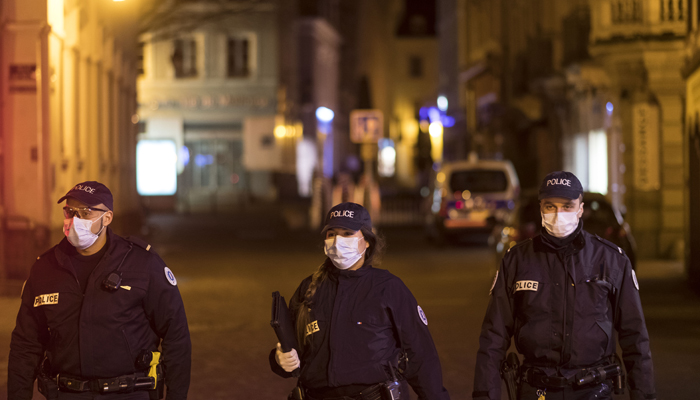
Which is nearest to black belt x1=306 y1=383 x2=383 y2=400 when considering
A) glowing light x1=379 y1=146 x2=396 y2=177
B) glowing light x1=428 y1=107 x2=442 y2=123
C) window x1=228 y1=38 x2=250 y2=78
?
glowing light x1=428 y1=107 x2=442 y2=123

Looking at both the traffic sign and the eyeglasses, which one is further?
the traffic sign

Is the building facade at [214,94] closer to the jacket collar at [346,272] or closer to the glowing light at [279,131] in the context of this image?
the glowing light at [279,131]

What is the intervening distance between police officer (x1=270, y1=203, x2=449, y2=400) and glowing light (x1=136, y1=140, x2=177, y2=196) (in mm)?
29149

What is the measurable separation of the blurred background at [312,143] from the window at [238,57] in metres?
0.07

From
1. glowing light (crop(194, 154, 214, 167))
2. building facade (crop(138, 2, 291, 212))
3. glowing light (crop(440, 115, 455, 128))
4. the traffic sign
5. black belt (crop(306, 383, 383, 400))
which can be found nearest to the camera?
black belt (crop(306, 383, 383, 400))

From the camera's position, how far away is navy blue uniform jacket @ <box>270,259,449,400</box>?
173 inches

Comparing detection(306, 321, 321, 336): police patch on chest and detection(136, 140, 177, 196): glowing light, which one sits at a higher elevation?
detection(136, 140, 177, 196): glowing light

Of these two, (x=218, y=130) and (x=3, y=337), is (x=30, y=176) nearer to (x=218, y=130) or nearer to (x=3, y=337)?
(x=3, y=337)

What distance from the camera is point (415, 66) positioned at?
81000 mm

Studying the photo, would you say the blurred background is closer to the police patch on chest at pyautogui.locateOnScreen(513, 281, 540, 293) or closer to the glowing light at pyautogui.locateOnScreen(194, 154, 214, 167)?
the glowing light at pyautogui.locateOnScreen(194, 154, 214, 167)

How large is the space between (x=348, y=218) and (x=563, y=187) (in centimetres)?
111

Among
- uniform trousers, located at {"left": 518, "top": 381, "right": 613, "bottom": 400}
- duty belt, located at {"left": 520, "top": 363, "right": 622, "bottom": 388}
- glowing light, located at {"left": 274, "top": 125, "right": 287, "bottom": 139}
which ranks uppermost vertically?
glowing light, located at {"left": 274, "top": 125, "right": 287, "bottom": 139}

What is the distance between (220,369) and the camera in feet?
29.6

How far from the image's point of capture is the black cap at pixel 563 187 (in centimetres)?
494
